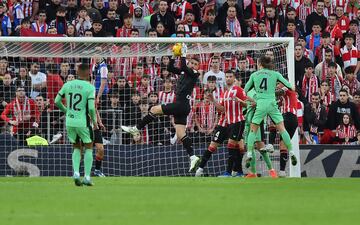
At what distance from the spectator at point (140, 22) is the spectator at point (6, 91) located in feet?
16.4

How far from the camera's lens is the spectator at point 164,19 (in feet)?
92.4

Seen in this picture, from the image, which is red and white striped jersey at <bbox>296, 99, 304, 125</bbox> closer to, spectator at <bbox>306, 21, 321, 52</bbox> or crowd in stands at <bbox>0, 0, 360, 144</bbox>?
crowd in stands at <bbox>0, 0, 360, 144</bbox>

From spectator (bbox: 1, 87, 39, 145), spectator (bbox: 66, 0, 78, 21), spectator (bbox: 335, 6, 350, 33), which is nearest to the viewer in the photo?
spectator (bbox: 1, 87, 39, 145)

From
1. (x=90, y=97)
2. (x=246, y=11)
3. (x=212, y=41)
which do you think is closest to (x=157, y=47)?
(x=212, y=41)

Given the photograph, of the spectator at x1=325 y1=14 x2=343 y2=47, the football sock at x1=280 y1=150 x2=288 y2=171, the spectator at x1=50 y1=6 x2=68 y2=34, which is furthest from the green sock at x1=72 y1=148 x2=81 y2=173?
the spectator at x1=325 y1=14 x2=343 y2=47

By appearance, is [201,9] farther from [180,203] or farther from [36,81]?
[180,203]

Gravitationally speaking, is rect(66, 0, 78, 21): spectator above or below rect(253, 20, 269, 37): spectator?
above

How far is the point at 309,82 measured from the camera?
26828 mm

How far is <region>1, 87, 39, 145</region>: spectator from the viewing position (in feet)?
77.7

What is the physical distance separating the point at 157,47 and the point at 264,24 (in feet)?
15.4

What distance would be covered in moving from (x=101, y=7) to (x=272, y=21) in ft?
14.1

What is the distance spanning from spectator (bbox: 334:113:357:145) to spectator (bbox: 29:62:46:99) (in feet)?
21.1

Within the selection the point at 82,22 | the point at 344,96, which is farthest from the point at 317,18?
the point at 82,22

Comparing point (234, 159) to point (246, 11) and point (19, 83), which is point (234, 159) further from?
point (246, 11)
